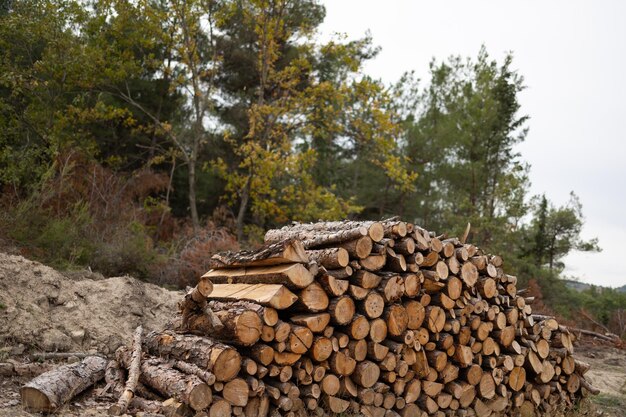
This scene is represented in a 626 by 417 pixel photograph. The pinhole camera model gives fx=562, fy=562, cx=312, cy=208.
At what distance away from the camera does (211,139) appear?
63.4ft

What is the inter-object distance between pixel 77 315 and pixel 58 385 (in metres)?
2.94

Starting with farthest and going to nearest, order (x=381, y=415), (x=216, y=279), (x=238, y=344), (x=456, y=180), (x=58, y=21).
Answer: (x=456, y=180) → (x=58, y=21) → (x=216, y=279) → (x=381, y=415) → (x=238, y=344)

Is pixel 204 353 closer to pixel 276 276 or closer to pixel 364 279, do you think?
pixel 276 276

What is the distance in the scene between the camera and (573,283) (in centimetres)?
2127

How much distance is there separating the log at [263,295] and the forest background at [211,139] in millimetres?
5515

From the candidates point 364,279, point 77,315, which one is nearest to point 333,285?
point 364,279

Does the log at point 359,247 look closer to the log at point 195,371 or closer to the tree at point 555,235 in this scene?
the log at point 195,371

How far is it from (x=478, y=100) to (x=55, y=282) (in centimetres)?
1544

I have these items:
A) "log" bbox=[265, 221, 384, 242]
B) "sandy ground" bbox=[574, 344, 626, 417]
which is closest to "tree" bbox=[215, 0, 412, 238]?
"sandy ground" bbox=[574, 344, 626, 417]

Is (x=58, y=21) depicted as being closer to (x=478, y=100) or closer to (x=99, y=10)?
(x=99, y=10)

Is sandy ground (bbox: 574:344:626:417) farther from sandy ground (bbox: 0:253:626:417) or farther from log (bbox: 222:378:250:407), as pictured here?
log (bbox: 222:378:250:407)

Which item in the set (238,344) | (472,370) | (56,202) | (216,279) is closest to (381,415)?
(472,370)

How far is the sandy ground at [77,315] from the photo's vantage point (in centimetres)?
622

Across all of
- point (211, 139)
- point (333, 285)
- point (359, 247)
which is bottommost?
point (333, 285)
